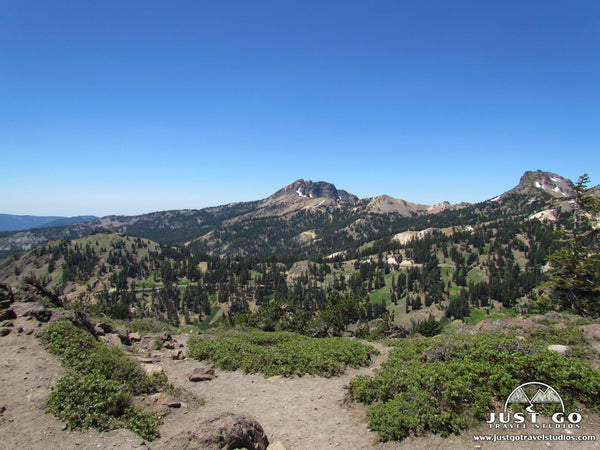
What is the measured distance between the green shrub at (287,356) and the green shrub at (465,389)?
5.75 meters

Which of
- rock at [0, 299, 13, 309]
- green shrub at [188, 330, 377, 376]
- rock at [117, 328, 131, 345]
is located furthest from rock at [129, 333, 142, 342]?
rock at [0, 299, 13, 309]

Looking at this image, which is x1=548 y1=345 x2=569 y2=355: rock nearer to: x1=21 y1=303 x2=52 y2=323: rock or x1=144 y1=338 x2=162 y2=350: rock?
x1=144 y1=338 x2=162 y2=350: rock

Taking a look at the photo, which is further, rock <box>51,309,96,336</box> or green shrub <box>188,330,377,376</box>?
rock <box>51,309,96,336</box>

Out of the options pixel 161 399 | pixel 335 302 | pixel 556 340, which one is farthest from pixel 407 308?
pixel 161 399

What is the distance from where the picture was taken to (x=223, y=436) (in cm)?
916

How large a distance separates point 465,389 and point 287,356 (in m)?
12.0

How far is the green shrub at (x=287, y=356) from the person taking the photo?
1875 centimetres

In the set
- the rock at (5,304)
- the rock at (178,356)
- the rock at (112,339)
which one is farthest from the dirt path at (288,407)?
the rock at (5,304)

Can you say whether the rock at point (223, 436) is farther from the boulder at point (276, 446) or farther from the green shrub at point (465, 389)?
the green shrub at point (465, 389)

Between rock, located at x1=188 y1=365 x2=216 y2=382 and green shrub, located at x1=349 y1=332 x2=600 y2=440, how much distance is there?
9.84m

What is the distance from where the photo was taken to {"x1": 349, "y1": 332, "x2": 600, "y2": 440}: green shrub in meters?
10.4

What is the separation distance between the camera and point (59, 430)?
29.4 feet

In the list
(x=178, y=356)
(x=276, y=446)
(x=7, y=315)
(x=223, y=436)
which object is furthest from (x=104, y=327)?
(x=276, y=446)

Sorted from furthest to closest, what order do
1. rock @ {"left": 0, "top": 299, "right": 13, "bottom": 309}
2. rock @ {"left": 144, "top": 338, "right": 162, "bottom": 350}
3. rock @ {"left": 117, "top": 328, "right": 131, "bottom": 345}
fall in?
rock @ {"left": 144, "top": 338, "right": 162, "bottom": 350} → rock @ {"left": 117, "top": 328, "right": 131, "bottom": 345} → rock @ {"left": 0, "top": 299, "right": 13, "bottom": 309}
